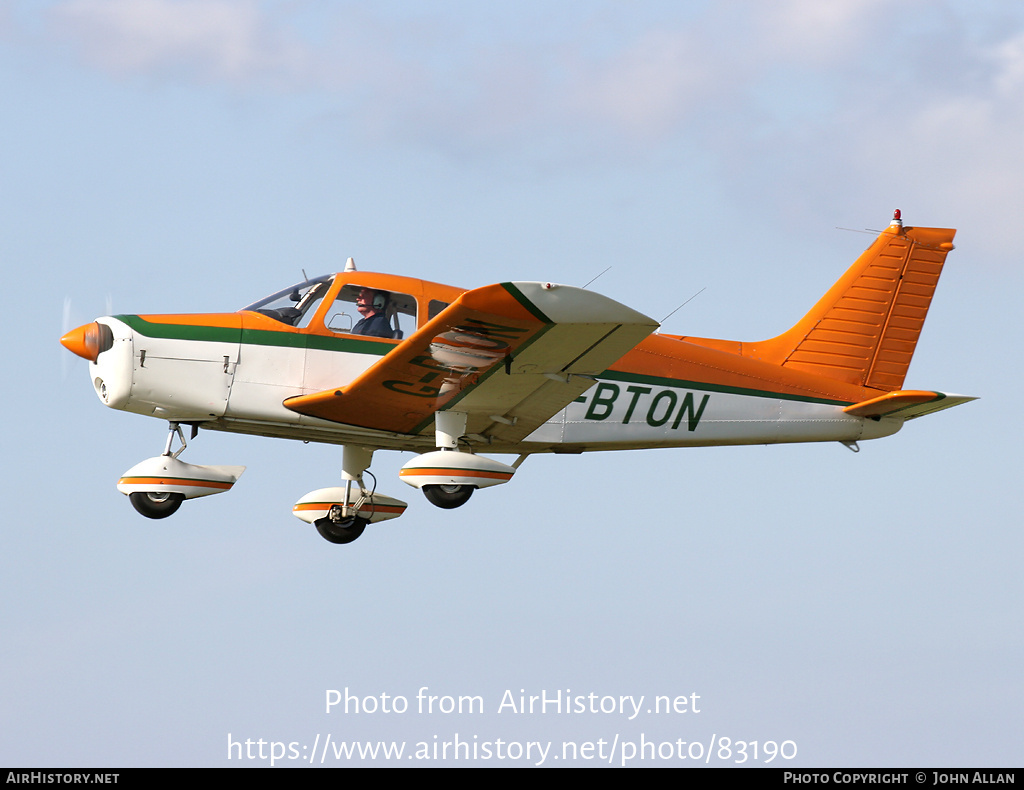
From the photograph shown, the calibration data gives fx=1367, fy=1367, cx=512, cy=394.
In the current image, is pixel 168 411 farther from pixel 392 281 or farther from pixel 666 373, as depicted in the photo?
pixel 666 373

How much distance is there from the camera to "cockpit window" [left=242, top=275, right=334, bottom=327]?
41.0ft

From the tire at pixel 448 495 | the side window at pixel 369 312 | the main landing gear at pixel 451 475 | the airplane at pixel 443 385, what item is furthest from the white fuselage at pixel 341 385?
the tire at pixel 448 495

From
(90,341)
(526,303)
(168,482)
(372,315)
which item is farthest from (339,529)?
(526,303)

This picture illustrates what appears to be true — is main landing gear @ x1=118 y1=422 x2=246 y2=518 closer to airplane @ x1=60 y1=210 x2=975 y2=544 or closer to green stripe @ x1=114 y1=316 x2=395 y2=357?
airplane @ x1=60 y1=210 x2=975 y2=544

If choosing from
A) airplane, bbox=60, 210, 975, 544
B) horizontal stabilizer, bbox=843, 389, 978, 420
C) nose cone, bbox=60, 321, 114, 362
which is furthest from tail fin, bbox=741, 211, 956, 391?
nose cone, bbox=60, 321, 114, 362

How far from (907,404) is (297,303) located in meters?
6.21

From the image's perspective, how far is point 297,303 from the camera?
1259 centimetres

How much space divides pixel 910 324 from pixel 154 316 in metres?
8.06

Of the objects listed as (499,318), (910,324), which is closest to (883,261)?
(910,324)

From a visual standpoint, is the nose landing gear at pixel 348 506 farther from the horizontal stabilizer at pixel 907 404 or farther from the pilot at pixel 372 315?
the horizontal stabilizer at pixel 907 404

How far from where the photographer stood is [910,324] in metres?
15.0

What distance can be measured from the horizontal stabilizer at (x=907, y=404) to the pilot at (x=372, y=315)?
5.01 m

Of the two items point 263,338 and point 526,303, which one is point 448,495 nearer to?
point 263,338

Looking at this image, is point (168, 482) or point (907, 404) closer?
point (168, 482)
